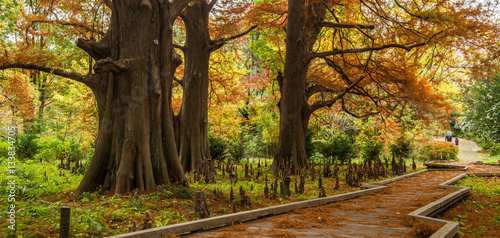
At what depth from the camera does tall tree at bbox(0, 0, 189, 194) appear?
625cm

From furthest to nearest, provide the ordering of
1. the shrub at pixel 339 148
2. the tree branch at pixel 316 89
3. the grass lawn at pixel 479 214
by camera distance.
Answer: the shrub at pixel 339 148 → the tree branch at pixel 316 89 → the grass lawn at pixel 479 214

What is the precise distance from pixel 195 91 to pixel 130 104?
5383 millimetres

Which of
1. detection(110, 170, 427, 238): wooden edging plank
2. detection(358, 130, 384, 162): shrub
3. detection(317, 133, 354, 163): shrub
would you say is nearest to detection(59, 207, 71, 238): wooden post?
detection(110, 170, 427, 238): wooden edging plank

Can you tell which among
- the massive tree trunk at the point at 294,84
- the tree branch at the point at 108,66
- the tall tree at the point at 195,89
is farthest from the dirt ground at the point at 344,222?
the tall tree at the point at 195,89

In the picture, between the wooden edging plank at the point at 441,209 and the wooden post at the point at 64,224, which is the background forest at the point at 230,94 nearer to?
the wooden edging plank at the point at 441,209

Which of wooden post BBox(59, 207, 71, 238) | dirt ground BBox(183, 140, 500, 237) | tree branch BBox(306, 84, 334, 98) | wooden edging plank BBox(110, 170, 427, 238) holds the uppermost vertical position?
tree branch BBox(306, 84, 334, 98)

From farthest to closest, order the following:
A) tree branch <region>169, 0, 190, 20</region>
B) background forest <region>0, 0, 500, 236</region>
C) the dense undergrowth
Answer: background forest <region>0, 0, 500, 236</region>
tree branch <region>169, 0, 190, 20</region>
the dense undergrowth

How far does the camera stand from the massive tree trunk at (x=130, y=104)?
6.25 metres

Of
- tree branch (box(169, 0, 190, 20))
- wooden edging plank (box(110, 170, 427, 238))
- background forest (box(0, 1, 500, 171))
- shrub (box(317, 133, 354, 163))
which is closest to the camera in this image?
wooden edging plank (box(110, 170, 427, 238))

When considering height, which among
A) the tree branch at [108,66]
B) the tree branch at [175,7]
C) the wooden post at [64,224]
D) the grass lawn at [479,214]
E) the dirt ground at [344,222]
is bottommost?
the grass lawn at [479,214]

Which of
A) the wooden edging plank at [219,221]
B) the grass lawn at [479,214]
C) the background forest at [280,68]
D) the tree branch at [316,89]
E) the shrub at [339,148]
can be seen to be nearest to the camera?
the wooden edging plank at [219,221]

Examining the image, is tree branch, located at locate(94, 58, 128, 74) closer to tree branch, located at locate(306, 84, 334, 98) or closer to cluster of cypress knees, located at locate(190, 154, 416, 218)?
cluster of cypress knees, located at locate(190, 154, 416, 218)

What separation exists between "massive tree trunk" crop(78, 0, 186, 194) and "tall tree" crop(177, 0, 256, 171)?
14.4ft

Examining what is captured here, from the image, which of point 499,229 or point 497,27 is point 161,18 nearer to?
point 499,229
